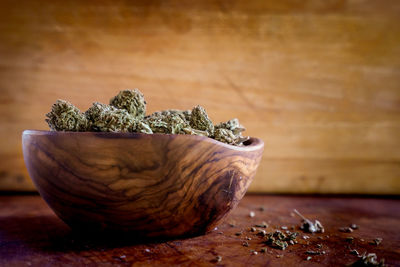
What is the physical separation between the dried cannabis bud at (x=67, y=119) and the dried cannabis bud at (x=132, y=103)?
0.08 m

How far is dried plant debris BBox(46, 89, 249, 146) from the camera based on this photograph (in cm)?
65

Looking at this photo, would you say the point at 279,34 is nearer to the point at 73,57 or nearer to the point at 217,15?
the point at 217,15

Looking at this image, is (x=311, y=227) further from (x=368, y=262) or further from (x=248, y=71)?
(x=248, y=71)

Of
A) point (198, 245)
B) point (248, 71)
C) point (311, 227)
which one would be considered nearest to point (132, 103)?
point (198, 245)

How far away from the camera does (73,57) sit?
1280 millimetres

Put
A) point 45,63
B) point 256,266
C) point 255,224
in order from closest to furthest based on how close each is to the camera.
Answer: point 256,266
point 255,224
point 45,63

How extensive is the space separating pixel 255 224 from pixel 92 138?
0.44 meters

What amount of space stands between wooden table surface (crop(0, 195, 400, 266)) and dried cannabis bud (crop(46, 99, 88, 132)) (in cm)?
20

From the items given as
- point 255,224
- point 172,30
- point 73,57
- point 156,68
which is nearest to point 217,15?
point 172,30

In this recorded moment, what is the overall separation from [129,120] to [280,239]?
1.19 ft

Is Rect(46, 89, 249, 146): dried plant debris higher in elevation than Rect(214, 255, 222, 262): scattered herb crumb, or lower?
higher

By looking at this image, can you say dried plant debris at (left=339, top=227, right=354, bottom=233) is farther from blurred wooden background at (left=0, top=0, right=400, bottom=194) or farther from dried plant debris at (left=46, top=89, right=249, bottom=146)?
blurred wooden background at (left=0, top=0, right=400, bottom=194)

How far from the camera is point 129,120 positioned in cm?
66

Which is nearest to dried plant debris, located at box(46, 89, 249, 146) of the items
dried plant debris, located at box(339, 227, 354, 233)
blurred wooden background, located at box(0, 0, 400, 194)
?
dried plant debris, located at box(339, 227, 354, 233)
